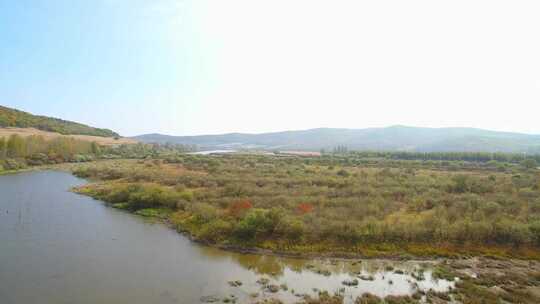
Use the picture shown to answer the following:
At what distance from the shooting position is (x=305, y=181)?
4366cm

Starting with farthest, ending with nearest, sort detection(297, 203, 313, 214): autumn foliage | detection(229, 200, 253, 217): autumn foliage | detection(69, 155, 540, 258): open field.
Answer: detection(297, 203, 313, 214): autumn foliage
detection(229, 200, 253, 217): autumn foliage
detection(69, 155, 540, 258): open field

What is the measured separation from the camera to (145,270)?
56.6 feet

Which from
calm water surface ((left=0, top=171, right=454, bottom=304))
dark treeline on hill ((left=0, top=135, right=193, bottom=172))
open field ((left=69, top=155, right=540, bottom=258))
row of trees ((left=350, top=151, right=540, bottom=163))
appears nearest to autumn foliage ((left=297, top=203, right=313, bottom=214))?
open field ((left=69, top=155, right=540, bottom=258))

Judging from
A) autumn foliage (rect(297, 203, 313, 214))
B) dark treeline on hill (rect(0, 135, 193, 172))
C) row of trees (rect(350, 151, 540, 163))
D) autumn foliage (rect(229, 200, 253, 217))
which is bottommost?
row of trees (rect(350, 151, 540, 163))

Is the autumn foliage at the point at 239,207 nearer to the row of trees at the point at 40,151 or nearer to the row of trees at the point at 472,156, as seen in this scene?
the row of trees at the point at 40,151

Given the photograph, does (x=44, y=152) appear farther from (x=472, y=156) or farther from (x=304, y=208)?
(x=472, y=156)

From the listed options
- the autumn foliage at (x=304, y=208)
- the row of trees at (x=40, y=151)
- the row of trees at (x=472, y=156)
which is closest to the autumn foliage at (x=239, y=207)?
the autumn foliage at (x=304, y=208)

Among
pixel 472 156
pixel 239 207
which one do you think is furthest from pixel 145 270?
pixel 472 156

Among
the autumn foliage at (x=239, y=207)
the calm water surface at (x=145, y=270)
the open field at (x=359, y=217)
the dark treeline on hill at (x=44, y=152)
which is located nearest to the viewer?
the calm water surface at (x=145, y=270)

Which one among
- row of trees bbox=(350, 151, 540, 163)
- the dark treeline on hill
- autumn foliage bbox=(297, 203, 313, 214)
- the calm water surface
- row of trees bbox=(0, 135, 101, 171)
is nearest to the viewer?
the calm water surface

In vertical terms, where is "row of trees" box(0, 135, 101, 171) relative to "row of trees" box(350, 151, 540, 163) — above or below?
above

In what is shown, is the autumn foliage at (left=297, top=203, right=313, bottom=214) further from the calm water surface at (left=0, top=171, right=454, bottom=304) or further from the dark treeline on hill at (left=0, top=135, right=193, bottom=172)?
the dark treeline on hill at (left=0, top=135, right=193, bottom=172)

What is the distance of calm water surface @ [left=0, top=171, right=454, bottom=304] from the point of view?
14.6m

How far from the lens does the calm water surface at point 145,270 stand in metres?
14.6
